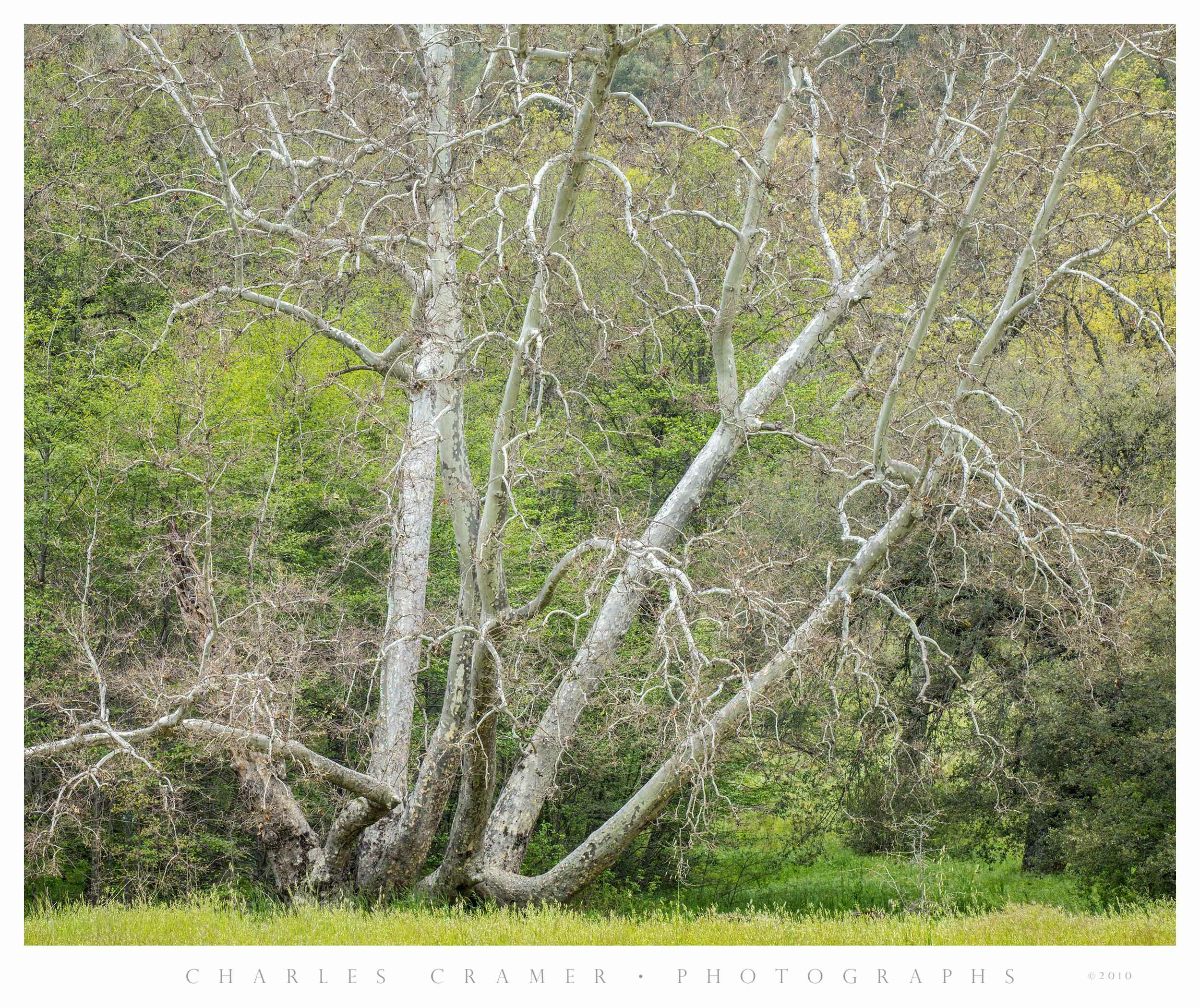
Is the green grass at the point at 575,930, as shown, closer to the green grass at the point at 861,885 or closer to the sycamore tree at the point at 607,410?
the sycamore tree at the point at 607,410

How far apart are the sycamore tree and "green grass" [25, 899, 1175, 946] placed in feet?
2.36

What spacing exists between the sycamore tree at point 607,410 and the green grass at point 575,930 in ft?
2.36

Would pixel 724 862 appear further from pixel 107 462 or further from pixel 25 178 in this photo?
pixel 25 178

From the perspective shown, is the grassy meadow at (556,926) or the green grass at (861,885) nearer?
the grassy meadow at (556,926)

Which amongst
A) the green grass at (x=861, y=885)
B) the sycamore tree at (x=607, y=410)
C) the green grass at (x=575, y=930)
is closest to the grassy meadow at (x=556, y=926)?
the green grass at (x=575, y=930)

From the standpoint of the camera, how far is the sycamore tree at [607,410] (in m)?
7.20

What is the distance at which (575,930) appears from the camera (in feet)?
21.9

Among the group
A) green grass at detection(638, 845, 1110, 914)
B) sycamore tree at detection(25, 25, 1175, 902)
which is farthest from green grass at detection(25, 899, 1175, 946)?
green grass at detection(638, 845, 1110, 914)

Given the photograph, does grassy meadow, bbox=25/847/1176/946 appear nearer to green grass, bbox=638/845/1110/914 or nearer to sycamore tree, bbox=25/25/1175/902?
sycamore tree, bbox=25/25/1175/902

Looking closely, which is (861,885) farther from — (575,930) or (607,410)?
(607,410)

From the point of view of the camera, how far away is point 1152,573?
9.16 meters

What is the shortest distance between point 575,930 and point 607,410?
7843mm
